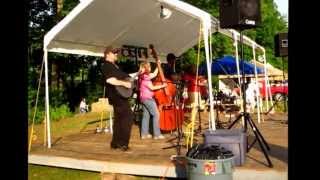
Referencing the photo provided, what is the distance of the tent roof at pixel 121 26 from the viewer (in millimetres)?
9312

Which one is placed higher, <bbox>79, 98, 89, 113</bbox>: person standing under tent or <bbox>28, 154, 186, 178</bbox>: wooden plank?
<bbox>79, 98, 89, 113</bbox>: person standing under tent

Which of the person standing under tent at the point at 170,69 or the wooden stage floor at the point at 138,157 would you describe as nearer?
the wooden stage floor at the point at 138,157

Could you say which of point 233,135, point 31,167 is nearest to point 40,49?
point 31,167

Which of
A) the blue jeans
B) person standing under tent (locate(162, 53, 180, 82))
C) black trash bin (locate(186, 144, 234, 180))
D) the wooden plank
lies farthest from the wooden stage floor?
person standing under tent (locate(162, 53, 180, 82))

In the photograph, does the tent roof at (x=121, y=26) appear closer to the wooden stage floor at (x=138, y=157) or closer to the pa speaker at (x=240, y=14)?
the pa speaker at (x=240, y=14)

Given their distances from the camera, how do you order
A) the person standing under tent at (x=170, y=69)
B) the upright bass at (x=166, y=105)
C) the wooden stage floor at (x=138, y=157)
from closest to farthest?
1. the wooden stage floor at (x=138, y=157)
2. the upright bass at (x=166, y=105)
3. the person standing under tent at (x=170, y=69)

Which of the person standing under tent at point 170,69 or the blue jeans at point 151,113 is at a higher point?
the person standing under tent at point 170,69

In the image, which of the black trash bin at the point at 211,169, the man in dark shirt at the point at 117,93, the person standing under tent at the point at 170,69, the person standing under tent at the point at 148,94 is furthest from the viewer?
the person standing under tent at the point at 170,69

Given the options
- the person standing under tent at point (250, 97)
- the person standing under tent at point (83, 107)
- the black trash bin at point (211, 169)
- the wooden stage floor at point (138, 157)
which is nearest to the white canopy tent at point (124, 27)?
the wooden stage floor at point (138, 157)

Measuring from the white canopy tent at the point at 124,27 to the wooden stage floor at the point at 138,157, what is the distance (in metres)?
0.78

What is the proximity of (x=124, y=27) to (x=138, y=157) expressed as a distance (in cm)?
423

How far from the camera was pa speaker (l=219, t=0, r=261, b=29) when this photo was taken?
8.08 meters

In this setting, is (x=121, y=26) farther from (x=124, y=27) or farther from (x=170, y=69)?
(x=170, y=69)

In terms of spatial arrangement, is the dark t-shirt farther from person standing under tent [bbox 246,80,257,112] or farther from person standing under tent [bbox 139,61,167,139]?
person standing under tent [bbox 246,80,257,112]
